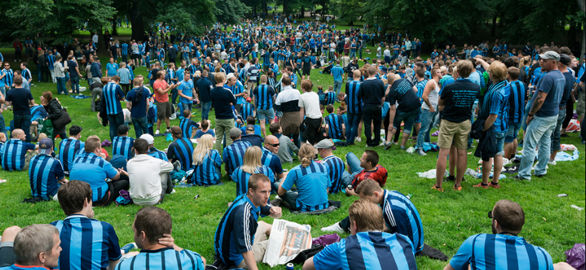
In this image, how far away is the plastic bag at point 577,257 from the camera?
453cm

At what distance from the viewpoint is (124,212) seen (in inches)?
277

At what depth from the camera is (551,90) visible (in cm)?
703

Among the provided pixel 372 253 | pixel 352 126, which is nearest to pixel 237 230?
pixel 372 253

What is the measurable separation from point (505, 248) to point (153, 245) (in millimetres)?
2703

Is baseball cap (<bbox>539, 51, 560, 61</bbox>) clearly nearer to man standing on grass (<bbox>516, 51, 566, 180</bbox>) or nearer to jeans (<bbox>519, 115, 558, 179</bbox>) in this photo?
man standing on grass (<bbox>516, 51, 566, 180</bbox>)

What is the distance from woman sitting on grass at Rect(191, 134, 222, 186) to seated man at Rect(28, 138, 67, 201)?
2349 mm

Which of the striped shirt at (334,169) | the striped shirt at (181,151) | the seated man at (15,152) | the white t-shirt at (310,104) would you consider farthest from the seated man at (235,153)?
the seated man at (15,152)

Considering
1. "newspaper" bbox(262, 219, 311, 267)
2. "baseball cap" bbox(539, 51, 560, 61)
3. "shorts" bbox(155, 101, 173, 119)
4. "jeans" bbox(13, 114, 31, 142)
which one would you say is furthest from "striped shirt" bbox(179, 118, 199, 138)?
"baseball cap" bbox(539, 51, 560, 61)

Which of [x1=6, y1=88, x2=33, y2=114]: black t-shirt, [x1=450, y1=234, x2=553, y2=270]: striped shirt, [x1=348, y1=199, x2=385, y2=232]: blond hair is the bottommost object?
[x1=450, y1=234, x2=553, y2=270]: striped shirt

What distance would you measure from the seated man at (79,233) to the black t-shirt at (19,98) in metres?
9.86

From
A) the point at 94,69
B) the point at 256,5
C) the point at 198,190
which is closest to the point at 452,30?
the point at 94,69

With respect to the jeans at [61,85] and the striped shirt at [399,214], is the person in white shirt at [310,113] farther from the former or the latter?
the jeans at [61,85]

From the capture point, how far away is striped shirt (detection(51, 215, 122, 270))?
390cm

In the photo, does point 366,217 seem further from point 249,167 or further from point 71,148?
point 71,148
